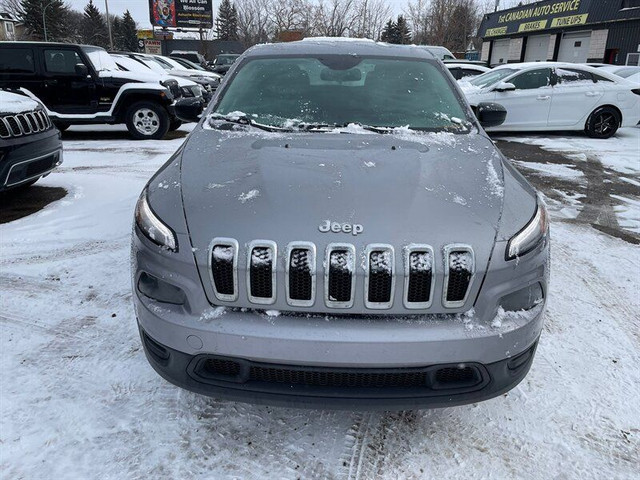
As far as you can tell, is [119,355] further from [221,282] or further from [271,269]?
[271,269]

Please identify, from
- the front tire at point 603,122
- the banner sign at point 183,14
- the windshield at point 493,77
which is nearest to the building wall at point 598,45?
the front tire at point 603,122

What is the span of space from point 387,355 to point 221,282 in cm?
67

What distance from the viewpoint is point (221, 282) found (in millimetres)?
1857

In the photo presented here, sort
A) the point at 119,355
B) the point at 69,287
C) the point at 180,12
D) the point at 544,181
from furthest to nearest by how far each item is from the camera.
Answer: the point at 180,12, the point at 544,181, the point at 69,287, the point at 119,355

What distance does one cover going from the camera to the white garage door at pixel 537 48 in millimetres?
32719

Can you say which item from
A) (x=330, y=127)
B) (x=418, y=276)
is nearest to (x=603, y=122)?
(x=330, y=127)

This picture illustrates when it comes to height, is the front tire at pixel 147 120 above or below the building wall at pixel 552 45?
below

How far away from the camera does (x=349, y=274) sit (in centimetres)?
179

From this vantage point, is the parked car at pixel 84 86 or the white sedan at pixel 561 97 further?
the white sedan at pixel 561 97

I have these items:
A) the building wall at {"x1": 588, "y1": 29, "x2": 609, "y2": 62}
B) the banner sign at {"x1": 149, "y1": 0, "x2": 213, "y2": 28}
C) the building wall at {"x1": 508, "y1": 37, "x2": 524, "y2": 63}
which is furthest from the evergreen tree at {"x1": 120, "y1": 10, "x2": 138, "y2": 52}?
the building wall at {"x1": 588, "y1": 29, "x2": 609, "y2": 62}

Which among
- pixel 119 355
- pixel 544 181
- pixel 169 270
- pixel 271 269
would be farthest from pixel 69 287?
pixel 544 181

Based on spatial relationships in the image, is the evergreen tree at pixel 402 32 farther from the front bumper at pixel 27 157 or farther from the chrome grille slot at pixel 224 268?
the chrome grille slot at pixel 224 268

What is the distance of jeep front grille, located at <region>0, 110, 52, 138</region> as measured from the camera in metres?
4.75

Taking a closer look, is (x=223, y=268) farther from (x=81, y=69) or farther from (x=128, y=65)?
(x=128, y=65)
